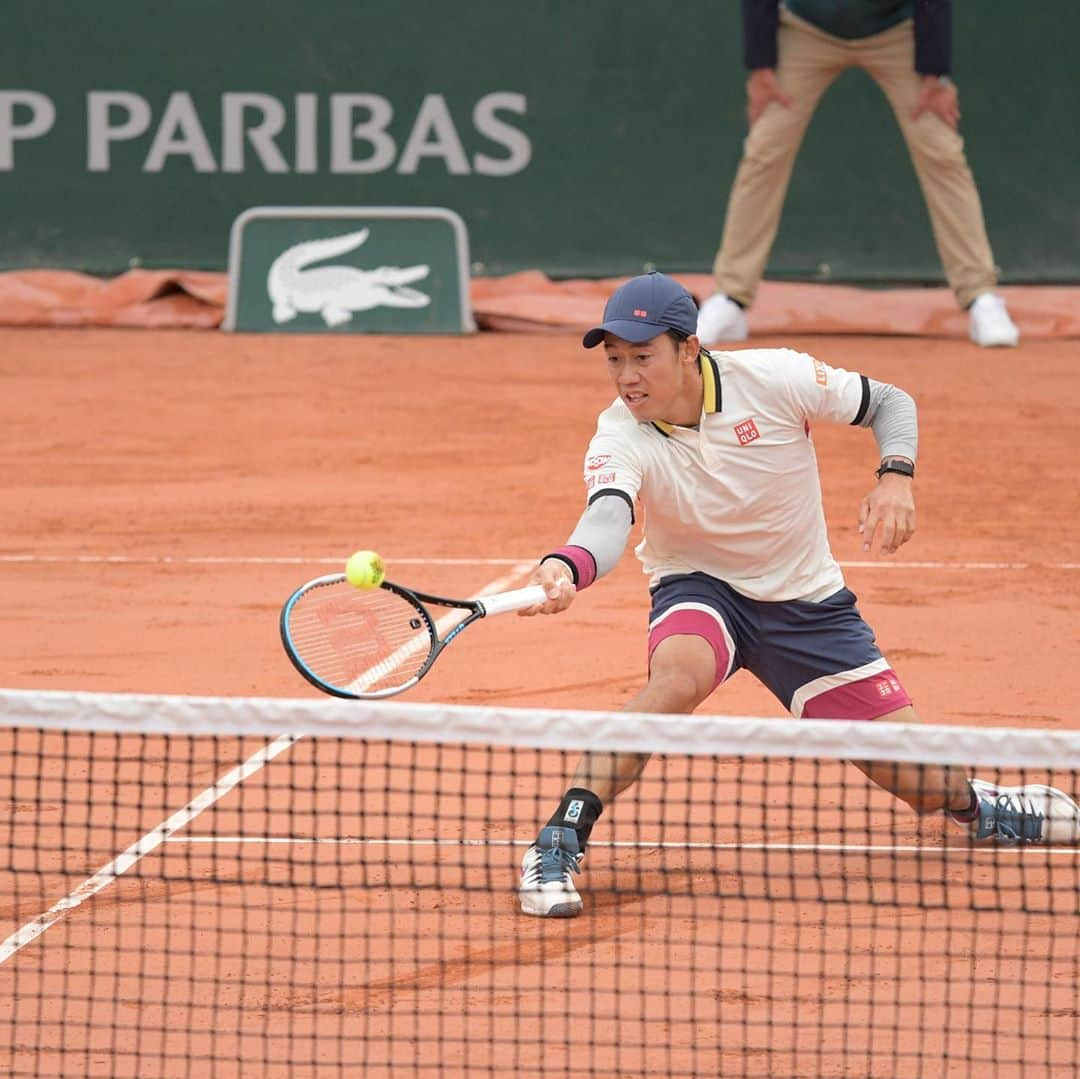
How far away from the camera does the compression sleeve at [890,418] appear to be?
5.28 m

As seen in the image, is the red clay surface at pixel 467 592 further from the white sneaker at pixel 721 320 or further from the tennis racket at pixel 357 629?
the white sneaker at pixel 721 320

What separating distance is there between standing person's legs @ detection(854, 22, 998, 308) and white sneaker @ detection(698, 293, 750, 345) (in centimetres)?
145

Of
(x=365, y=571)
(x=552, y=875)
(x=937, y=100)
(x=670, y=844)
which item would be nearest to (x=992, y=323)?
(x=937, y=100)

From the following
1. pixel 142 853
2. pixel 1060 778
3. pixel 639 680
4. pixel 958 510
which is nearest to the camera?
pixel 142 853

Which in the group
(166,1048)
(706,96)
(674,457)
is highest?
(706,96)

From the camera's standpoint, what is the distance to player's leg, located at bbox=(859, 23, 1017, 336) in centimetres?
1309

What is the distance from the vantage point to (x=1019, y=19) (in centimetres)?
1451

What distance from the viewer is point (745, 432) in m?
5.21

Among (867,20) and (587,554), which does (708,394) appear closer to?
(587,554)

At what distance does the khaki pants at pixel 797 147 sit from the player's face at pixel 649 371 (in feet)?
27.8

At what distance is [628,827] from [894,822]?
0.72 m

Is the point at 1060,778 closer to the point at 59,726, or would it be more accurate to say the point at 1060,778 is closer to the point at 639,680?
the point at 639,680

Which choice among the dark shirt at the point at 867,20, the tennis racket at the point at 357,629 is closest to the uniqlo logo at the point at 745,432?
the tennis racket at the point at 357,629

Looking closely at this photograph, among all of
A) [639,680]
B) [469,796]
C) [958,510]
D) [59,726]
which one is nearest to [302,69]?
[958,510]
